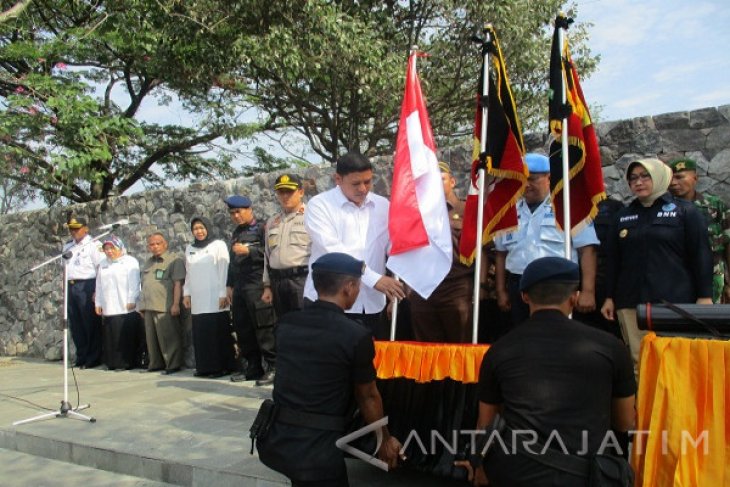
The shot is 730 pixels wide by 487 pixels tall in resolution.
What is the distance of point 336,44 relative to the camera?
9.82 metres

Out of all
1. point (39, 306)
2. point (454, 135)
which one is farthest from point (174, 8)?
point (454, 135)

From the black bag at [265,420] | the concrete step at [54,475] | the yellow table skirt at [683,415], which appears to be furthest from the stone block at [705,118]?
the concrete step at [54,475]

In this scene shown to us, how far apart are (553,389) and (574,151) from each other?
2.23 metres

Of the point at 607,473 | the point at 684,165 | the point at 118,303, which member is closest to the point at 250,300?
the point at 118,303

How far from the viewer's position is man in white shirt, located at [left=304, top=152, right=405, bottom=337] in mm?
4383

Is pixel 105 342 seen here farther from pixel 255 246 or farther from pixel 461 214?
pixel 461 214

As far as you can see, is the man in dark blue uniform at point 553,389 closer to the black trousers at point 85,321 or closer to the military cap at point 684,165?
the military cap at point 684,165

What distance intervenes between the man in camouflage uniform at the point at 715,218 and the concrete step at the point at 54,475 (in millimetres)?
4064

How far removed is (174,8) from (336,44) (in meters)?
2.77

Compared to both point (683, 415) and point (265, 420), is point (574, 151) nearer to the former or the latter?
point (683, 415)

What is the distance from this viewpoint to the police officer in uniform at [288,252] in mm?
6234

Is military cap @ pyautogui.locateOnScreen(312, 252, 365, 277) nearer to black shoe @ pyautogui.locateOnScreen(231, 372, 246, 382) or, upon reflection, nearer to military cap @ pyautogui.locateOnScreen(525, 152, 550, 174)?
military cap @ pyautogui.locateOnScreen(525, 152, 550, 174)

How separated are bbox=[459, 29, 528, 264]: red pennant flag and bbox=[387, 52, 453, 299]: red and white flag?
192 mm

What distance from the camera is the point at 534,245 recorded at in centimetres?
456
